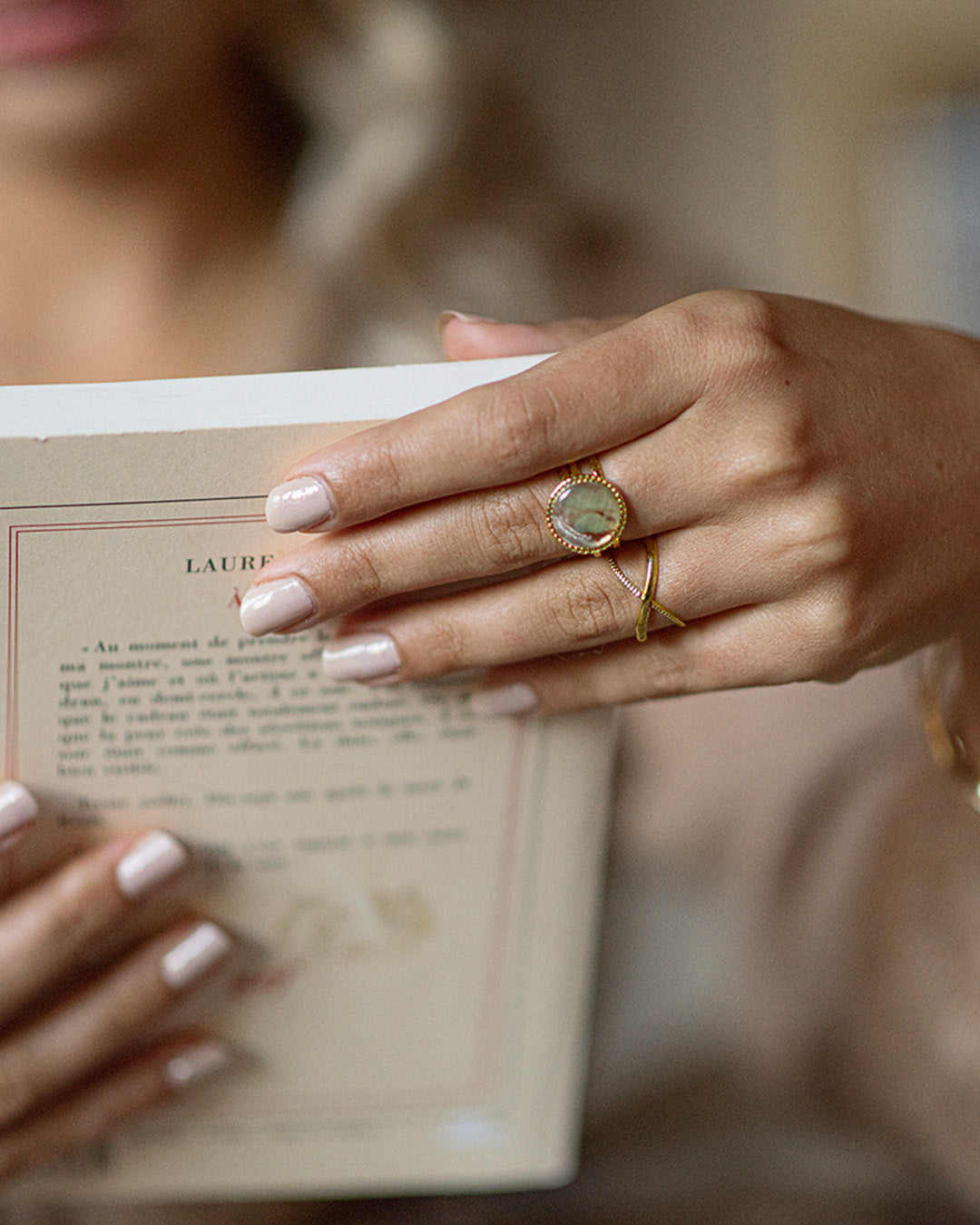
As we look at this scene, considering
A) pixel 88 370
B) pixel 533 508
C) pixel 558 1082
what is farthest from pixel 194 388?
pixel 88 370

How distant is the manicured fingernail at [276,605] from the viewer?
14.1 inches

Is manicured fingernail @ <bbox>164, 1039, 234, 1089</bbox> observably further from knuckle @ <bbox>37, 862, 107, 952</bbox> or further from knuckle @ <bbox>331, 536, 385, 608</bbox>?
knuckle @ <bbox>331, 536, 385, 608</bbox>

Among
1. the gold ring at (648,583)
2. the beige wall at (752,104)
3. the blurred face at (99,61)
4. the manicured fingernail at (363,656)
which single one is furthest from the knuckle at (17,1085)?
the beige wall at (752,104)

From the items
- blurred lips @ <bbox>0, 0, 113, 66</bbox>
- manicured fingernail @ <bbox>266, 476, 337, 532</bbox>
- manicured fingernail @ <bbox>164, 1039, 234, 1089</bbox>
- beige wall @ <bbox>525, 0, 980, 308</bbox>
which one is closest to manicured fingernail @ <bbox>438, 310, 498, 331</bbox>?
manicured fingernail @ <bbox>266, 476, 337, 532</bbox>

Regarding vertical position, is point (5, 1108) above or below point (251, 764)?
below

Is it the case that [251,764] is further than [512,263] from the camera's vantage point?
No

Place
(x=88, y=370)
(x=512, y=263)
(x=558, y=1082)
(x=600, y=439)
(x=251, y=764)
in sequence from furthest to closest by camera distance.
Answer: (x=512, y=263), (x=88, y=370), (x=558, y=1082), (x=251, y=764), (x=600, y=439)

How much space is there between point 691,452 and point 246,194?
740 millimetres

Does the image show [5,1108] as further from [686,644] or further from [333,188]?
[333,188]

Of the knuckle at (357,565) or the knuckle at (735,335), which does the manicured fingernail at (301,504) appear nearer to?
the knuckle at (357,565)

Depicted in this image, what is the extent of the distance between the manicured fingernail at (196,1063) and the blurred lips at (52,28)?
69cm

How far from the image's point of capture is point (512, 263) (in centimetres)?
104

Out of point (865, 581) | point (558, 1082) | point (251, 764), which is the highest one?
point (865, 581)

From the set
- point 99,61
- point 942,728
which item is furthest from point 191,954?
point 99,61
